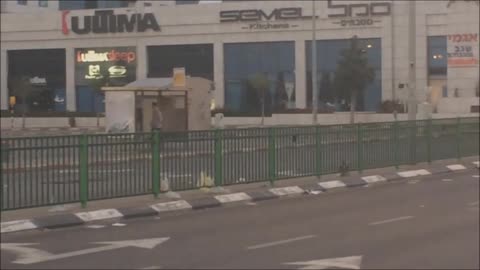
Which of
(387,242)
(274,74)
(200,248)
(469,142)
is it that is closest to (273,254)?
(200,248)

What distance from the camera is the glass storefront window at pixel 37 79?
54188 mm

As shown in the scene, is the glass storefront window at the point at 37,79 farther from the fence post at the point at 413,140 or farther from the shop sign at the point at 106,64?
the fence post at the point at 413,140

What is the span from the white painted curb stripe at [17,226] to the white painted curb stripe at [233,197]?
3892 millimetres

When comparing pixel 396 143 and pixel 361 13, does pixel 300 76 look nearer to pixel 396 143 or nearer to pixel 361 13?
pixel 361 13

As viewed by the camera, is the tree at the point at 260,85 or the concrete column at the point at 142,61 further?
the concrete column at the point at 142,61

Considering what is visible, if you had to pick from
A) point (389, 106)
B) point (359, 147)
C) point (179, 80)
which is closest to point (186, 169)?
point (359, 147)

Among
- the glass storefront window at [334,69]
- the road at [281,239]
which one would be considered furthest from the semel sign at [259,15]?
the road at [281,239]

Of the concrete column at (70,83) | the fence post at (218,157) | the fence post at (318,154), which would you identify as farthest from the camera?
the concrete column at (70,83)

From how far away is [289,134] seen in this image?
1734cm

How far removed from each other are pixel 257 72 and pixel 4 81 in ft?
64.8

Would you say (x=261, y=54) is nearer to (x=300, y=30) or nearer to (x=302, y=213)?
(x=300, y=30)

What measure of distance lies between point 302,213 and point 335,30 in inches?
2023

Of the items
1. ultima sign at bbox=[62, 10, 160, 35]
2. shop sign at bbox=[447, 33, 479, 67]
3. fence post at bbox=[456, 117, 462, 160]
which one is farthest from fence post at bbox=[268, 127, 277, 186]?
ultima sign at bbox=[62, 10, 160, 35]

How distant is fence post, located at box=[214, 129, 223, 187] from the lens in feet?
51.3
